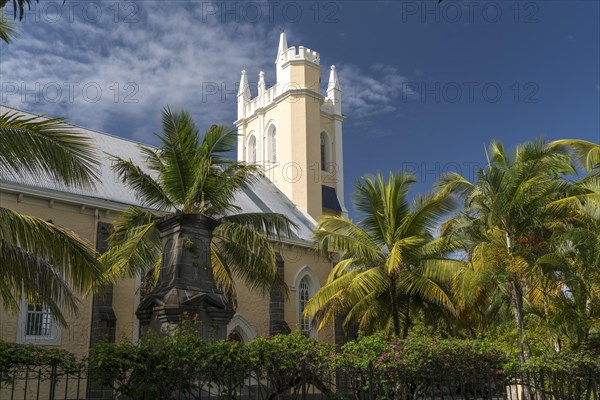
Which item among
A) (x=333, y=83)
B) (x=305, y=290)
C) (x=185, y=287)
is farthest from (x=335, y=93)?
(x=185, y=287)

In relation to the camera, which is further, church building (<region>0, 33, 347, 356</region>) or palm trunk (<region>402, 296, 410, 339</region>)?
palm trunk (<region>402, 296, 410, 339</region>)

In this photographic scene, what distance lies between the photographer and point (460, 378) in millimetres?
11688

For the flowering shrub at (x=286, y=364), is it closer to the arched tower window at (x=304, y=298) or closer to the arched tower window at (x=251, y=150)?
the arched tower window at (x=304, y=298)

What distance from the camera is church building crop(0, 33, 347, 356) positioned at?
62.8ft

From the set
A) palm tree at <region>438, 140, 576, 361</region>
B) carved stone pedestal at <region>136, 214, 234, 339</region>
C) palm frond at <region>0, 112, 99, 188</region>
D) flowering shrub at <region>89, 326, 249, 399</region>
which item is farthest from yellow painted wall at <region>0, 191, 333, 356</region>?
palm tree at <region>438, 140, 576, 361</region>

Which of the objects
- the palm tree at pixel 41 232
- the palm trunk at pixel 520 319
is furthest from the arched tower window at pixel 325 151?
the palm tree at pixel 41 232

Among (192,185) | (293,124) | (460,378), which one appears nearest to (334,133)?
(293,124)

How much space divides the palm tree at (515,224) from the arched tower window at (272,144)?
1900cm

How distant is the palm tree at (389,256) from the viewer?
19766mm

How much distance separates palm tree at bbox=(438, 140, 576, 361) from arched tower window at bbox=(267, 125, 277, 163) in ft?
62.3

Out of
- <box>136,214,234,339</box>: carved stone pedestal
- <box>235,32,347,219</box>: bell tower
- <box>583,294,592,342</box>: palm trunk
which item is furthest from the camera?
<box>235,32,347,219</box>: bell tower

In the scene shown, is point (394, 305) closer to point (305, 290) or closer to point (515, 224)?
point (515, 224)

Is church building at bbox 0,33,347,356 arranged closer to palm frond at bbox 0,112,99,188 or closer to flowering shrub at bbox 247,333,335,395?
flowering shrub at bbox 247,333,335,395

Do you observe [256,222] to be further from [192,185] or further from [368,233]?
[368,233]
